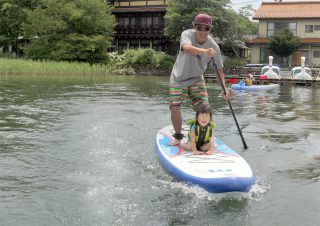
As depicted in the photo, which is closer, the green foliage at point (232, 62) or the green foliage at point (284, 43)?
the green foliage at point (284, 43)

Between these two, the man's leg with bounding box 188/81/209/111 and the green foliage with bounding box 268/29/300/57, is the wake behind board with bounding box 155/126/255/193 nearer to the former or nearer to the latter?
the man's leg with bounding box 188/81/209/111

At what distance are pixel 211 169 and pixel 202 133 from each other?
1080mm

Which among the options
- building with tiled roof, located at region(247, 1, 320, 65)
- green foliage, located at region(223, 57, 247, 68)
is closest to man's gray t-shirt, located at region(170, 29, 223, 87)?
green foliage, located at region(223, 57, 247, 68)

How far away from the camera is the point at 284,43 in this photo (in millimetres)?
41375

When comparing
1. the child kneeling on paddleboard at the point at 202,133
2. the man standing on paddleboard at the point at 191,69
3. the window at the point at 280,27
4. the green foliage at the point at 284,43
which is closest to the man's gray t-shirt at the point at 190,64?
the man standing on paddleboard at the point at 191,69

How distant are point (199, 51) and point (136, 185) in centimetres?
225

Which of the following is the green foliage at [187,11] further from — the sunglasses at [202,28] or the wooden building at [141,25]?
the sunglasses at [202,28]

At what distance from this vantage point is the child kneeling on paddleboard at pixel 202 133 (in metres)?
6.81

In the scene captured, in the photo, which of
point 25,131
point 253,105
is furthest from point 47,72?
point 25,131

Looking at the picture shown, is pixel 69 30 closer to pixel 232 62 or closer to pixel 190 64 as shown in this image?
pixel 232 62

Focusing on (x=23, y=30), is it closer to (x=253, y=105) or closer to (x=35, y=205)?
(x=253, y=105)

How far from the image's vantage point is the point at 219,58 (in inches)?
303

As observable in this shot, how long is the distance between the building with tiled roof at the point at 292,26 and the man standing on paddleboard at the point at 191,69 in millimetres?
38007

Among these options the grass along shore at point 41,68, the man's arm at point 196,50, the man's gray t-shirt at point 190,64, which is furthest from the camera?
the grass along shore at point 41,68
